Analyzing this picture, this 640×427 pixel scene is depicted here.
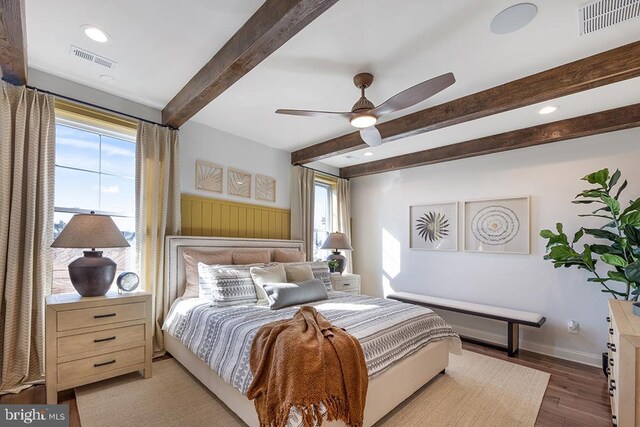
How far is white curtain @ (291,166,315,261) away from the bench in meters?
1.84

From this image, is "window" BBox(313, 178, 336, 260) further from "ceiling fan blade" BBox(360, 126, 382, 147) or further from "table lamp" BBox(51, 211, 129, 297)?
"table lamp" BBox(51, 211, 129, 297)

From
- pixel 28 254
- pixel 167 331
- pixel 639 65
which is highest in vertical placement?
pixel 639 65

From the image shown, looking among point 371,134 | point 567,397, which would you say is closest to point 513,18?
point 371,134

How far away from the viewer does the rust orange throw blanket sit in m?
Answer: 1.56

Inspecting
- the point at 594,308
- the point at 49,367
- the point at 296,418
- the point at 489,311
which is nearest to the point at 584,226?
the point at 594,308

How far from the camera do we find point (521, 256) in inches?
148

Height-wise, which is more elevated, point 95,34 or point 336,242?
point 95,34

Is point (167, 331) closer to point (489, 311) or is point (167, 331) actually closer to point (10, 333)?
point (10, 333)

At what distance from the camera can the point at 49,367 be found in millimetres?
2189

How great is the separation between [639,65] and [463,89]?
1.12 metres

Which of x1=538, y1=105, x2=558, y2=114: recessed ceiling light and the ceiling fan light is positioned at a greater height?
x1=538, y1=105, x2=558, y2=114: recessed ceiling light

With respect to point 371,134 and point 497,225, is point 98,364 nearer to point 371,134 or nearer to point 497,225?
point 371,134

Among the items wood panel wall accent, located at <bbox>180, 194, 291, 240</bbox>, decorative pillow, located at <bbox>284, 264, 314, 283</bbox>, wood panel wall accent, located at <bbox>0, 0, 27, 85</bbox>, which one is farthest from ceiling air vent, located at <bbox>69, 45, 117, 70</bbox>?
decorative pillow, located at <bbox>284, 264, 314, 283</bbox>

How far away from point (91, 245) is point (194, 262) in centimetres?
101
